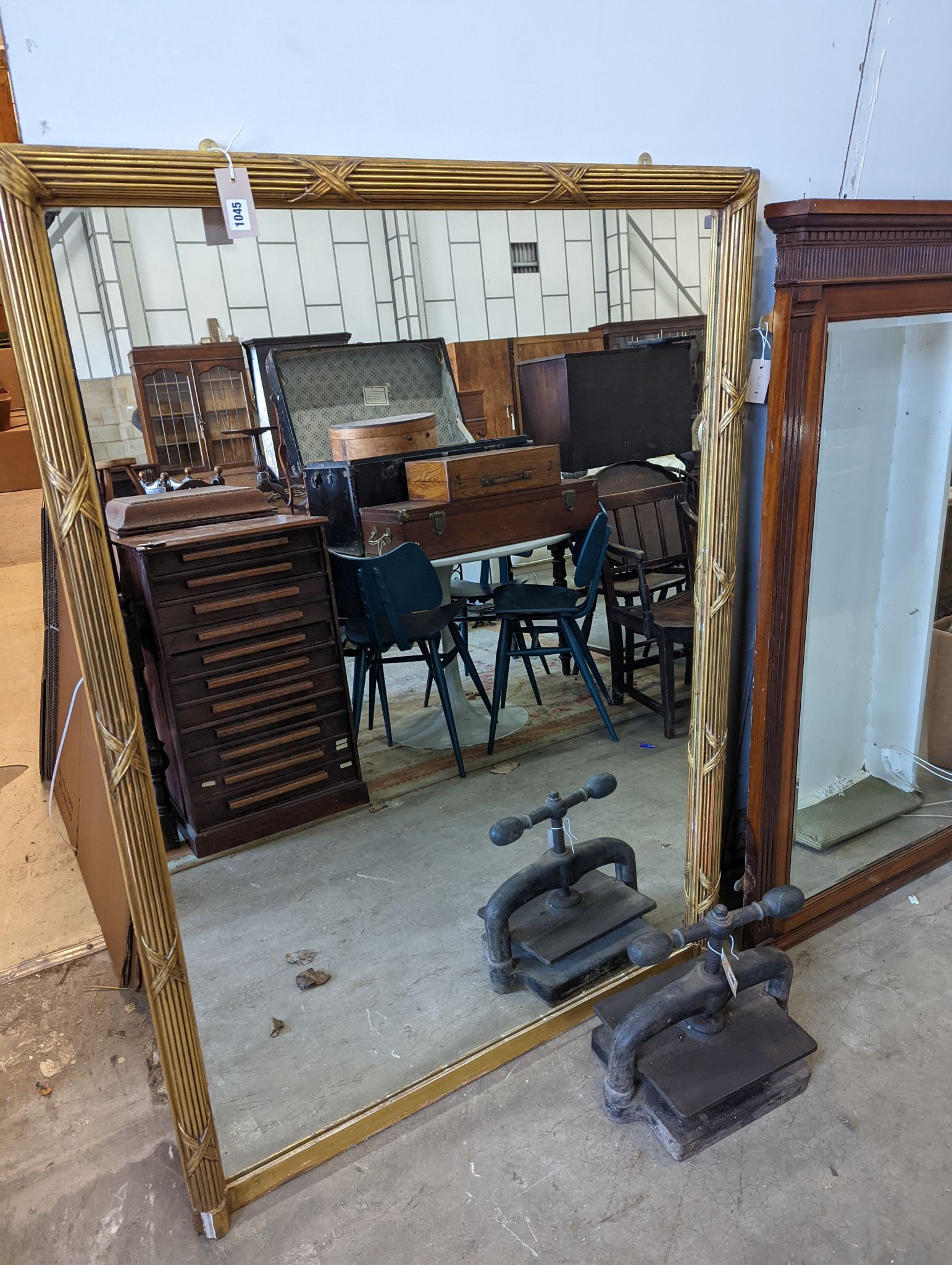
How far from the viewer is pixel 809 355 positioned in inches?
62.4

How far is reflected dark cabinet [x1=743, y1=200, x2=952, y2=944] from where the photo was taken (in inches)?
62.5

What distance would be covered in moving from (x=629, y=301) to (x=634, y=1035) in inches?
62.7

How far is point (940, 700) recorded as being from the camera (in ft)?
7.41

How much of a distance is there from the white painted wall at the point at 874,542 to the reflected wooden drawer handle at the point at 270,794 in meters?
1.33

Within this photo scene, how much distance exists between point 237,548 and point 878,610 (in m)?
1.69

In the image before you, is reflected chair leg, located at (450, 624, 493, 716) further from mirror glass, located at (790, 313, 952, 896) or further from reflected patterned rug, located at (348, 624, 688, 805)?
mirror glass, located at (790, 313, 952, 896)

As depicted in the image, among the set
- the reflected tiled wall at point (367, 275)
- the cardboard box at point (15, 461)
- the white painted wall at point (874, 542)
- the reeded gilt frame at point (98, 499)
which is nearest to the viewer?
the reeded gilt frame at point (98, 499)

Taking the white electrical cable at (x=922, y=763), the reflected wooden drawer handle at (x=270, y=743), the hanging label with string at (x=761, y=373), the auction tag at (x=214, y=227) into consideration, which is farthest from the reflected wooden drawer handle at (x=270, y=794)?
the white electrical cable at (x=922, y=763)

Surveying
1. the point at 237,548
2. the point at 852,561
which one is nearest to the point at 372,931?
the point at 237,548

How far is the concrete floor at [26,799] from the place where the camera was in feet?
7.55

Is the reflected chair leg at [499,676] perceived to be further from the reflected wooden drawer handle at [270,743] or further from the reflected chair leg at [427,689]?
the reflected wooden drawer handle at [270,743]

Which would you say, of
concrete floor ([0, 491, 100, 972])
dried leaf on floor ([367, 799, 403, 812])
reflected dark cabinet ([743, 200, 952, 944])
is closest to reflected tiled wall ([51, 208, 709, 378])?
reflected dark cabinet ([743, 200, 952, 944])

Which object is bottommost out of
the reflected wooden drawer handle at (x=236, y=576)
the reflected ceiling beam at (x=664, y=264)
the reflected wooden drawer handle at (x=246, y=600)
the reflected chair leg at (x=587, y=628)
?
the reflected chair leg at (x=587, y=628)

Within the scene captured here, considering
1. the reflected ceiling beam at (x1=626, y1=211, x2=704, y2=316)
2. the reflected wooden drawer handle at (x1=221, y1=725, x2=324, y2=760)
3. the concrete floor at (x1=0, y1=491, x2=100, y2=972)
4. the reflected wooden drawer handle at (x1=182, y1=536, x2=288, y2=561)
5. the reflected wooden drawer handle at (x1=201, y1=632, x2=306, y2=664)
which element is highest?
the reflected ceiling beam at (x1=626, y1=211, x2=704, y2=316)
